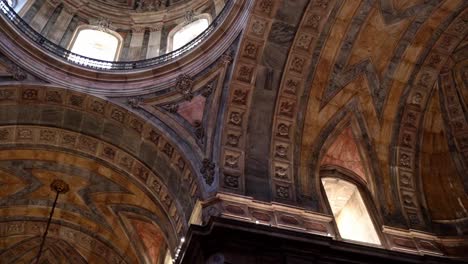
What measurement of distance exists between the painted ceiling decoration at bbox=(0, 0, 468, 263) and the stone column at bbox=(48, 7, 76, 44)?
182 cm

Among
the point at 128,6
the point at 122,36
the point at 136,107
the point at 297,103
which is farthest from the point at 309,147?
the point at 128,6

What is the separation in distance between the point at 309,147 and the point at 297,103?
1.09 metres

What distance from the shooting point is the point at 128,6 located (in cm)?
1783

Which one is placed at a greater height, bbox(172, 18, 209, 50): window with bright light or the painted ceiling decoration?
bbox(172, 18, 209, 50): window with bright light

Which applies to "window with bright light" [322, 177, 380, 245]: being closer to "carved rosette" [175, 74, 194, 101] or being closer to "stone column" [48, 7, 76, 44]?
"carved rosette" [175, 74, 194, 101]

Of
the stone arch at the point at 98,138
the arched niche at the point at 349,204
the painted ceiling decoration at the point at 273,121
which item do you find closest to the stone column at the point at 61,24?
the painted ceiling decoration at the point at 273,121

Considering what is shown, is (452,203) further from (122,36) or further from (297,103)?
(122,36)

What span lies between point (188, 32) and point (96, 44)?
294 cm

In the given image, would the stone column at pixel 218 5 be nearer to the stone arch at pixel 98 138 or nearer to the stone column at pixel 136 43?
the stone column at pixel 136 43

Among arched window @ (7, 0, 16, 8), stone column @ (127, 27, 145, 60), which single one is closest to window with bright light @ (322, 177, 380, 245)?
stone column @ (127, 27, 145, 60)

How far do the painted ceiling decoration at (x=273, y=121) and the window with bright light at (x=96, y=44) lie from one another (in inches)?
76.3

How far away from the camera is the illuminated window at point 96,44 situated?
50.3 feet

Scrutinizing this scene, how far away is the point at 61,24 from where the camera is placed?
15.7 meters

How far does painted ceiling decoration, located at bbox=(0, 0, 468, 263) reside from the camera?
37.3 feet
